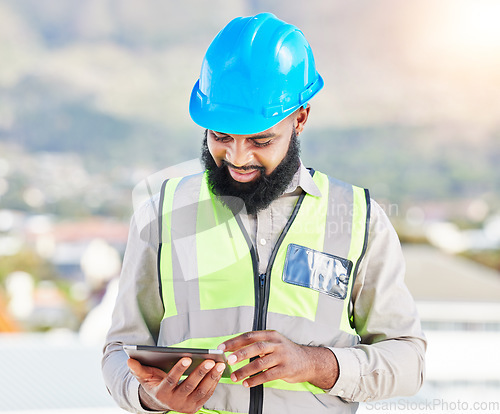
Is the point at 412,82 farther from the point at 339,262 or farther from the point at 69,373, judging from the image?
the point at 339,262

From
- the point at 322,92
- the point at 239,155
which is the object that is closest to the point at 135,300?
the point at 239,155

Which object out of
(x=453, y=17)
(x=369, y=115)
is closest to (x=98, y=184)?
(x=369, y=115)

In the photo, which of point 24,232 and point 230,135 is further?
point 24,232

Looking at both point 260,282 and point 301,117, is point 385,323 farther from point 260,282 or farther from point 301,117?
point 301,117

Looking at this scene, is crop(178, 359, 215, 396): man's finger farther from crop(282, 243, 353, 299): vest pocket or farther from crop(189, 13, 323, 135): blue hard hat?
crop(189, 13, 323, 135): blue hard hat

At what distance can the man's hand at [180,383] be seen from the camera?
37.9 inches

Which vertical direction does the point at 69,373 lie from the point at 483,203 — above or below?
below

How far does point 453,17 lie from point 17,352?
8.34 meters

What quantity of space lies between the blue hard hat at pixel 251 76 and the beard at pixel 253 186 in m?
0.10

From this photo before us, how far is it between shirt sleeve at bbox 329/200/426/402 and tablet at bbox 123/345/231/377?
0.32 m

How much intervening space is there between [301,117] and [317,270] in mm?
348

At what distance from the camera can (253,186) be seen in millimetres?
1196

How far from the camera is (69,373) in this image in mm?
3268

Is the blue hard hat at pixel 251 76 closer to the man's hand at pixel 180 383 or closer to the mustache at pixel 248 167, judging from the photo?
the mustache at pixel 248 167
